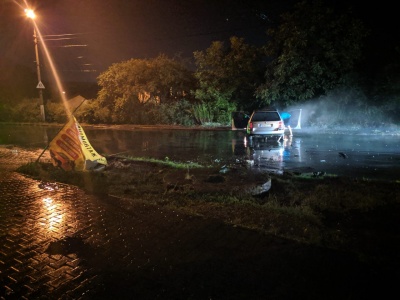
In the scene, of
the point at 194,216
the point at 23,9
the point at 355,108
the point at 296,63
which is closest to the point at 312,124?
the point at 355,108

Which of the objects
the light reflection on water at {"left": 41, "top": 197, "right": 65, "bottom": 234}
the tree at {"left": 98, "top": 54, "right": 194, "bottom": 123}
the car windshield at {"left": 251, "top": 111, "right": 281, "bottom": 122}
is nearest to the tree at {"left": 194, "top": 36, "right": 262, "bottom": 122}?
the tree at {"left": 98, "top": 54, "right": 194, "bottom": 123}

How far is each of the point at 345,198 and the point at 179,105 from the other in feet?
70.3

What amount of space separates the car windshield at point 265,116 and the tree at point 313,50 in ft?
23.3

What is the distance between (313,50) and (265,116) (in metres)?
8.97

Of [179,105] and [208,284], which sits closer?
[208,284]

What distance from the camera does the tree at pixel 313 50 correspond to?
20531mm

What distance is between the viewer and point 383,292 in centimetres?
321

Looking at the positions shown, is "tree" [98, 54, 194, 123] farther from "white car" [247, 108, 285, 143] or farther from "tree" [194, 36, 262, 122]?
"white car" [247, 108, 285, 143]

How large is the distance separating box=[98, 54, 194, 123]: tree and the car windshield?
42.0 ft

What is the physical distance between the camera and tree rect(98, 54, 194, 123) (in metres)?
26.8

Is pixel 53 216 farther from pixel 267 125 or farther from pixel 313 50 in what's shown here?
pixel 313 50

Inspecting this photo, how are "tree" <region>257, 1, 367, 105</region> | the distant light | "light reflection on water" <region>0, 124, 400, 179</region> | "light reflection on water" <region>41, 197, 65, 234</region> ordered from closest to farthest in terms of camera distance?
"light reflection on water" <region>41, 197, 65, 234</region>, "light reflection on water" <region>0, 124, 400, 179</region>, "tree" <region>257, 1, 367, 105</region>, the distant light

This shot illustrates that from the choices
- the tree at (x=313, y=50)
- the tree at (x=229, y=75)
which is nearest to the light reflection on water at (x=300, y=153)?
the tree at (x=313, y=50)

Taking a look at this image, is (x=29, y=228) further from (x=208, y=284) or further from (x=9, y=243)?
(x=208, y=284)
